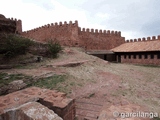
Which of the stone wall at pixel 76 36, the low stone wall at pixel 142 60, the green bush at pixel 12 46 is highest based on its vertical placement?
the stone wall at pixel 76 36

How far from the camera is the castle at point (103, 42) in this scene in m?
19.4

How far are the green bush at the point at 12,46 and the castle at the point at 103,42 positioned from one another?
7.43 m

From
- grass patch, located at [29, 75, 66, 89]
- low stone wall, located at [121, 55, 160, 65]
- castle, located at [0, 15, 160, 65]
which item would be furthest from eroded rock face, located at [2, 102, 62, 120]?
low stone wall, located at [121, 55, 160, 65]

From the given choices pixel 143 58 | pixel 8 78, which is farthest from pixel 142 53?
pixel 8 78

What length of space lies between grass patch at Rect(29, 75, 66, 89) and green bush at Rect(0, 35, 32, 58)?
4.33 m

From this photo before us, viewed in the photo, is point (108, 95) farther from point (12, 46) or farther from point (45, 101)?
point (12, 46)

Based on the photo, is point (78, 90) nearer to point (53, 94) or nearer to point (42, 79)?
point (42, 79)

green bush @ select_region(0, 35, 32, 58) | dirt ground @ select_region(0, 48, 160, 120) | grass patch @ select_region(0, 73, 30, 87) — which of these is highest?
green bush @ select_region(0, 35, 32, 58)

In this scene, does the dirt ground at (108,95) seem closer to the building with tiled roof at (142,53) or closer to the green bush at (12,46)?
the green bush at (12,46)

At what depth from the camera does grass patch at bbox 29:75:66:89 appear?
695 cm

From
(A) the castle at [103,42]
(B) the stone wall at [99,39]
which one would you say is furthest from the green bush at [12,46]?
(B) the stone wall at [99,39]

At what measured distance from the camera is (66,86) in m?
7.35

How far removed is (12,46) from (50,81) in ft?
16.2

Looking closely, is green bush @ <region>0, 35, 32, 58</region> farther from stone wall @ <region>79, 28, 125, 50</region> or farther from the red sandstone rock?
stone wall @ <region>79, 28, 125, 50</region>
